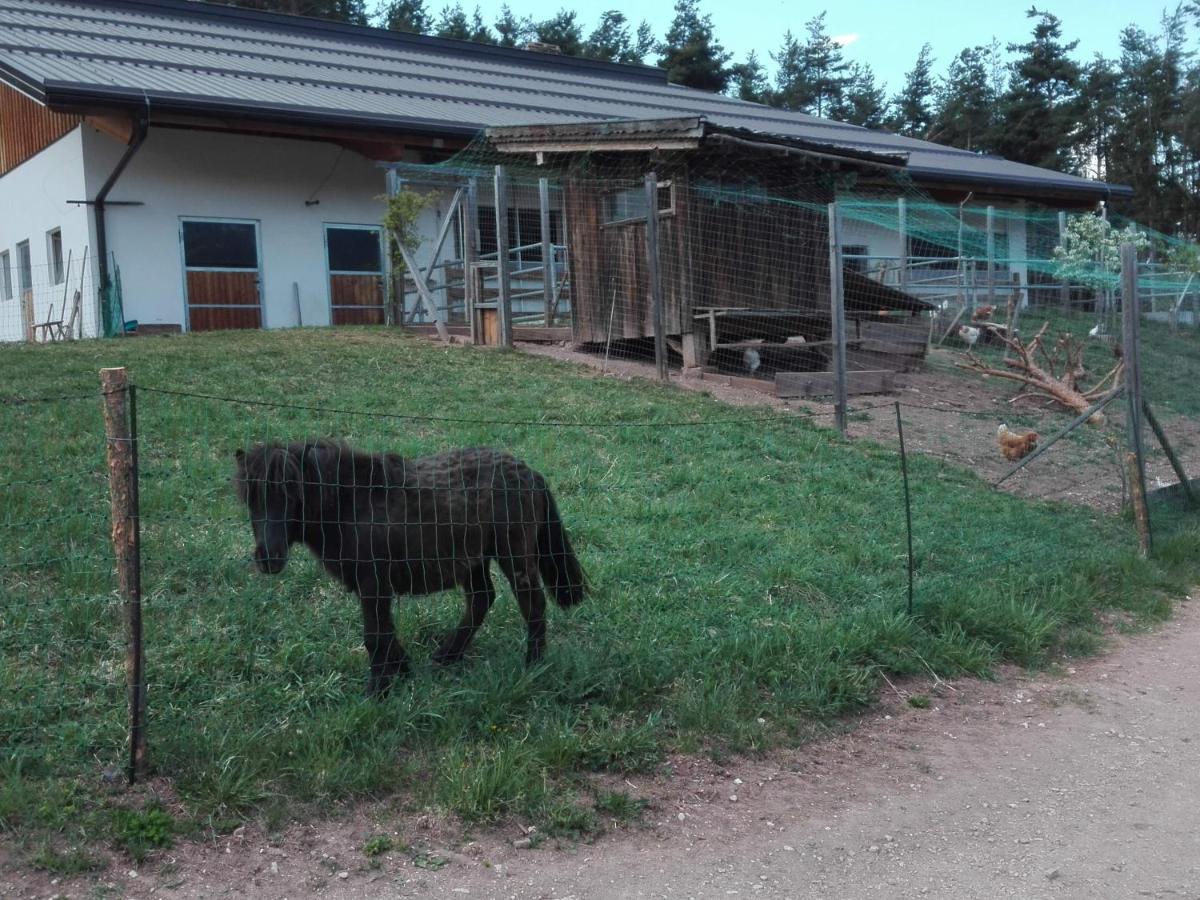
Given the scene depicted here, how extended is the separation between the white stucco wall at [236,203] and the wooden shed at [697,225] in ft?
16.8

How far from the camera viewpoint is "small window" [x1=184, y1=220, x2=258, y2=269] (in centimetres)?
1688

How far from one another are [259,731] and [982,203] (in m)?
25.6

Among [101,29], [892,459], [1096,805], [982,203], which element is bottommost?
[1096,805]

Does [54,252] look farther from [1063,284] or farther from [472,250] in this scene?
[1063,284]

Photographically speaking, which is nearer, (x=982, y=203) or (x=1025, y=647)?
(x=1025, y=647)

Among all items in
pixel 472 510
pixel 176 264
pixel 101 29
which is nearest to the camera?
pixel 472 510

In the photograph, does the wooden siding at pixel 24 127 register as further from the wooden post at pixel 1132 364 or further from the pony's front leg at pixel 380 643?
the wooden post at pixel 1132 364

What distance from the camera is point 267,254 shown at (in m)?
17.6

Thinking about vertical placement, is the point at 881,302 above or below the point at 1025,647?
above

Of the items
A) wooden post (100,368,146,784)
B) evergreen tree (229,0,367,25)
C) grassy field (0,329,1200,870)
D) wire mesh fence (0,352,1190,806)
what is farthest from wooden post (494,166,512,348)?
evergreen tree (229,0,367,25)

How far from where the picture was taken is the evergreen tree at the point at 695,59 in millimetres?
48625

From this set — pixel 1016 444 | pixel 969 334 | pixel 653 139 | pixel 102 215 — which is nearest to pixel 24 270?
pixel 102 215

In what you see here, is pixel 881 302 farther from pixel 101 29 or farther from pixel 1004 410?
pixel 101 29

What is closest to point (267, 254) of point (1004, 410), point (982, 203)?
point (1004, 410)
